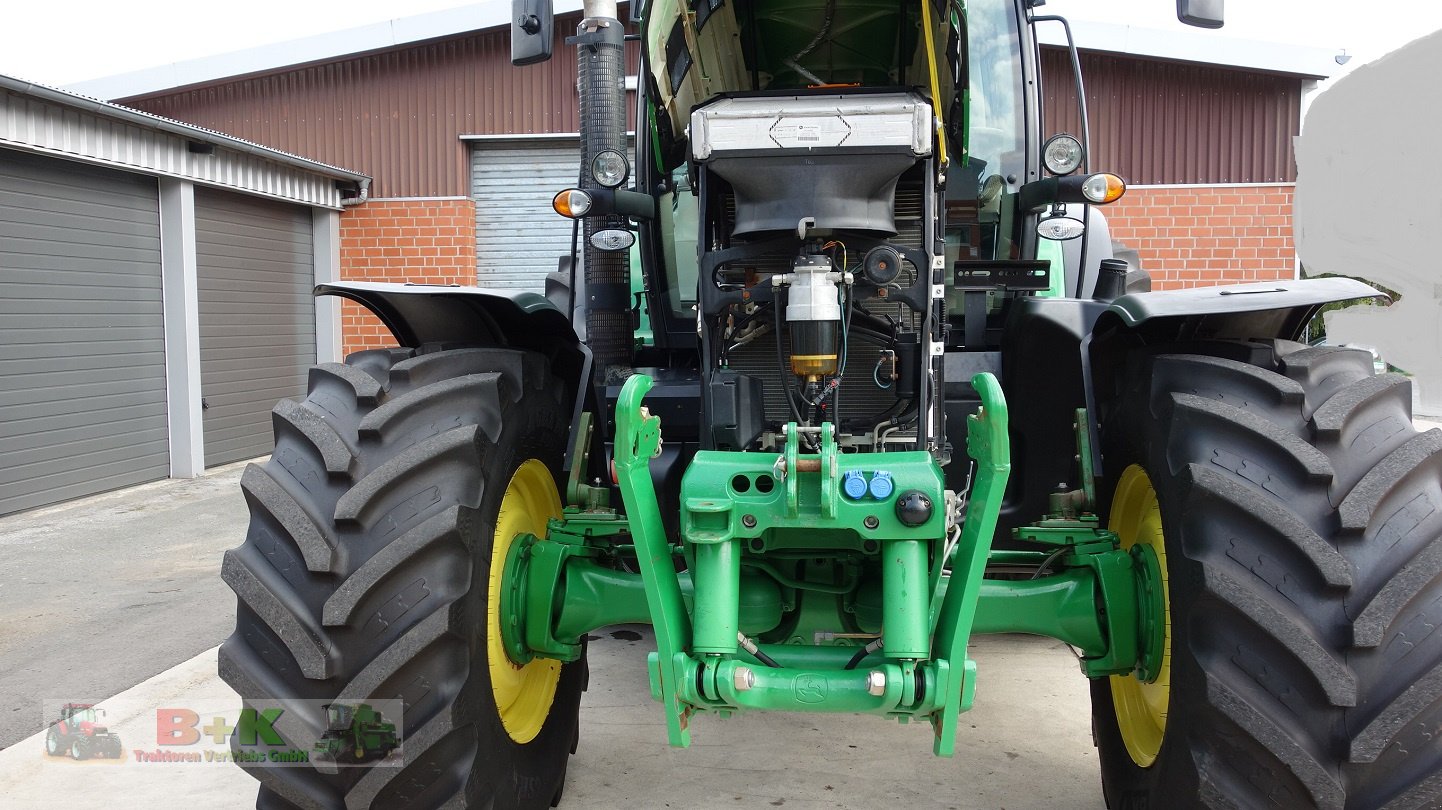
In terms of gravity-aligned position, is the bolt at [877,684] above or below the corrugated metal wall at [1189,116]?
below

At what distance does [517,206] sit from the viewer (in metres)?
13.3

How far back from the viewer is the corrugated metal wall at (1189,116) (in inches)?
481

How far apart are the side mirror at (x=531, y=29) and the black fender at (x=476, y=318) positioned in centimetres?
95

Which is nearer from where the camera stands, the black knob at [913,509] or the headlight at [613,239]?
the black knob at [913,509]

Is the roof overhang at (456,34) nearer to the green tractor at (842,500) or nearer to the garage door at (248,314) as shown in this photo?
the garage door at (248,314)

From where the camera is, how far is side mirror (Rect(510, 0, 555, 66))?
137 inches

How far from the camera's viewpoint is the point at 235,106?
43.9ft

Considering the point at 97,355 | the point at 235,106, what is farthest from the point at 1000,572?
the point at 235,106

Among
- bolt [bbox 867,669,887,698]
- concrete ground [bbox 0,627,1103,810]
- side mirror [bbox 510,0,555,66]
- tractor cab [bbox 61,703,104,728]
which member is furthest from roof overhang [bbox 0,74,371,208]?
bolt [bbox 867,669,887,698]

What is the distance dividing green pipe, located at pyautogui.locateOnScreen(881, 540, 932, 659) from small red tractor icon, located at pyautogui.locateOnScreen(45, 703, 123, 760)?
9.65ft

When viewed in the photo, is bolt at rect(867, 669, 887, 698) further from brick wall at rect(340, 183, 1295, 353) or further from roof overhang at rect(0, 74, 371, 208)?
brick wall at rect(340, 183, 1295, 353)

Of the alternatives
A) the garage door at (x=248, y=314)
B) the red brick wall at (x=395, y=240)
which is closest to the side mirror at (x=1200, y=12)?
the garage door at (x=248, y=314)

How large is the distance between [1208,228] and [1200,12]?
10.2m

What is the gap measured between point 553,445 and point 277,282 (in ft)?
33.1
